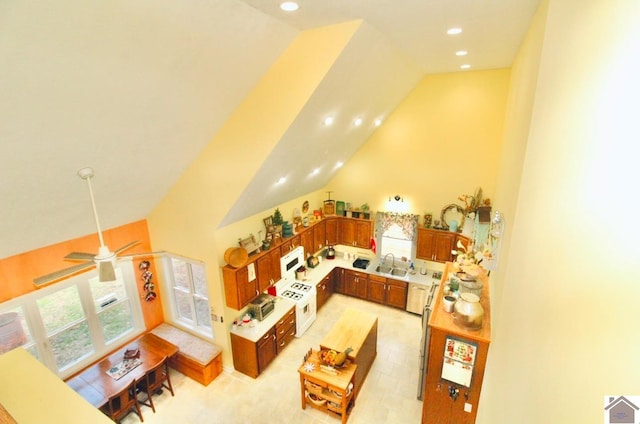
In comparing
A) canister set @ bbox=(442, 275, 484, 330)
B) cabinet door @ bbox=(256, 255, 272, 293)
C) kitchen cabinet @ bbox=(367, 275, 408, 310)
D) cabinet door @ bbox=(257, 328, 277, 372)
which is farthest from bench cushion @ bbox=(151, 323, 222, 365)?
canister set @ bbox=(442, 275, 484, 330)

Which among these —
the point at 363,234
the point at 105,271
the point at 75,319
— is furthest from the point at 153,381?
the point at 363,234

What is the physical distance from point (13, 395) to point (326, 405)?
379 centimetres

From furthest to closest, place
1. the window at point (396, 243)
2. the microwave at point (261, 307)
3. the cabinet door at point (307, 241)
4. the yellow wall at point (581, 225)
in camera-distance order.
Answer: the window at point (396, 243) → the cabinet door at point (307, 241) → the microwave at point (261, 307) → the yellow wall at point (581, 225)

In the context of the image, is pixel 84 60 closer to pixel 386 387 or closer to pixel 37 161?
pixel 37 161

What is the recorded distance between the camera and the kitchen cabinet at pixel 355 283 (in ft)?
24.4

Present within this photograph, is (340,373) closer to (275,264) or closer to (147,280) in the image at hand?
(275,264)

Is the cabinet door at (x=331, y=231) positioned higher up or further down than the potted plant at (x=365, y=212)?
further down

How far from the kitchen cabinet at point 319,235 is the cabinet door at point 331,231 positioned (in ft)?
0.30

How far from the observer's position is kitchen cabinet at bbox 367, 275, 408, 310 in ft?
22.9

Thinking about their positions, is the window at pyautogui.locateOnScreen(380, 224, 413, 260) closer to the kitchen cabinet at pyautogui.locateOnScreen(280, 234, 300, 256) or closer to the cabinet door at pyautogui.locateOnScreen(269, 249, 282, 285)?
the kitchen cabinet at pyautogui.locateOnScreen(280, 234, 300, 256)

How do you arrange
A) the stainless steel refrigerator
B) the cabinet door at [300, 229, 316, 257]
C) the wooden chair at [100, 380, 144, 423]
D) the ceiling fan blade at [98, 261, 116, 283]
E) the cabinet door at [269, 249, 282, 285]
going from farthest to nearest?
1. the cabinet door at [300, 229, 316, 257]
2. the cabinet door at [269, 249, 282, 285]
3. the stainless steel refrigerator
4. the wooden chair at [100, 380, 144, 423]
5. the ceiling fan blade at [98, 261, 116, 283]

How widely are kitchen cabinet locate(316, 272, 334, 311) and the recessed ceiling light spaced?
5.66 meters

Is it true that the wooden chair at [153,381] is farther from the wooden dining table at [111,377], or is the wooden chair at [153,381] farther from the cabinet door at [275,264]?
the cabinet door at [275,264]

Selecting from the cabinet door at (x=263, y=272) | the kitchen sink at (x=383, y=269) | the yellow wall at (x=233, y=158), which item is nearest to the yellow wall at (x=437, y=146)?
the kitchen sink at (x=383, y=269)
